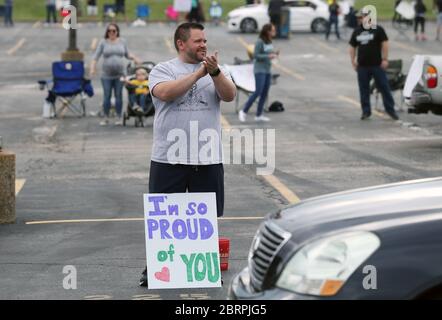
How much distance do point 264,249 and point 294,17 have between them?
47233 mm

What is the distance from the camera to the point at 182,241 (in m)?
9.16

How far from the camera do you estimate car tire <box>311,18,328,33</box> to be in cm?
5353

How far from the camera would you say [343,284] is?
19.4 feet

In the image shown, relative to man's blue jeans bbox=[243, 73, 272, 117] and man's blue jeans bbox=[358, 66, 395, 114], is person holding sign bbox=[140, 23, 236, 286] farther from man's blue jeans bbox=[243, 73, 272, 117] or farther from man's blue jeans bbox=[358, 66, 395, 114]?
man's blue jeans bbox=[358, 66, 395, 114]

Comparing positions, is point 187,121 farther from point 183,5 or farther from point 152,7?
point 152,7

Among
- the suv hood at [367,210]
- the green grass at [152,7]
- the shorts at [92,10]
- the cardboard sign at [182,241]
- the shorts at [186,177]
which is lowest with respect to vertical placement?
the green grass at [152,7]

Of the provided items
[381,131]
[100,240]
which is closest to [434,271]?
[100,240]

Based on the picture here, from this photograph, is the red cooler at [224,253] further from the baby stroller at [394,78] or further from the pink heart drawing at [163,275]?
the baby stroller at [394,78]

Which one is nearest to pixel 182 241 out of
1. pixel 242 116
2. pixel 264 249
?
pixel 264 249

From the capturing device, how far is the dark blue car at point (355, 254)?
5879 mm

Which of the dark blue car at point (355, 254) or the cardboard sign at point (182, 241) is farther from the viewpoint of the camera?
the cardboard sign at point (182, 241)

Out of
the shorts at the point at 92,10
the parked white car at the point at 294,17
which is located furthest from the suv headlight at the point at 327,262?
the shorts at the point at 92,10

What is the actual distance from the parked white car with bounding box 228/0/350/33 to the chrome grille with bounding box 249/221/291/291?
150ft
